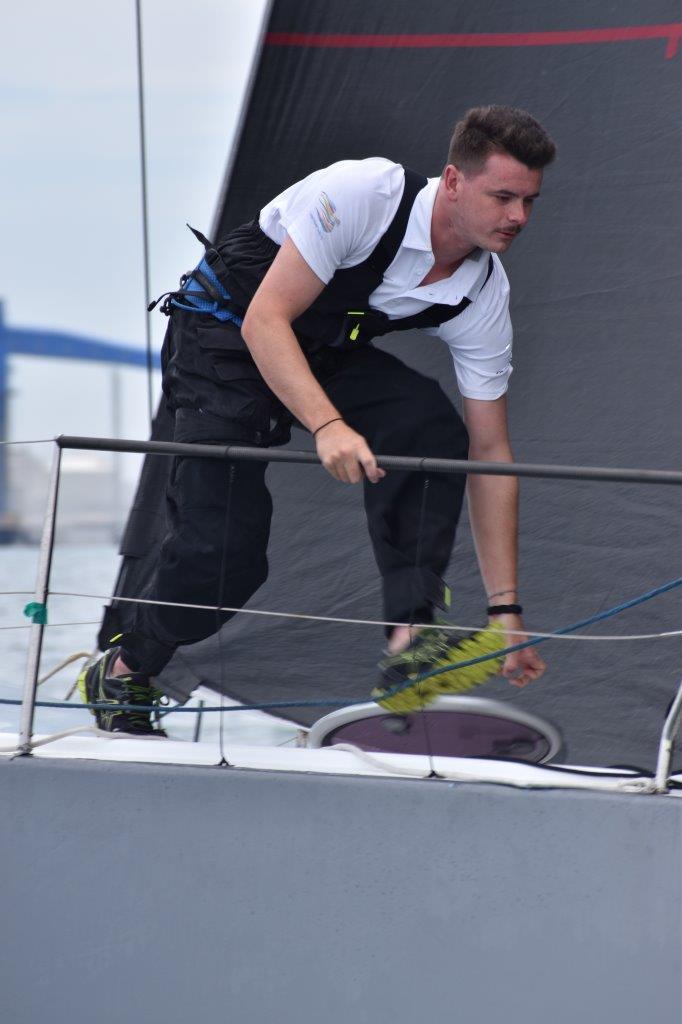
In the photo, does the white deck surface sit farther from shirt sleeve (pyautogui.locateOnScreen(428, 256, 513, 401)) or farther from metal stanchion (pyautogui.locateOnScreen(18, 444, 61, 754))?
shirt sleeve (pyautogui.locateOnScreen(428, 256, 513, 401))

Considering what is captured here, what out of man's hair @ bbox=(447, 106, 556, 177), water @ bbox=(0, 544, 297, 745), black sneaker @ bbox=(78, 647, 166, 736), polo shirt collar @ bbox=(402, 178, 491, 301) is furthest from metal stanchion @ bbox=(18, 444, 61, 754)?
man's hair @ bbox=(447, 106, 556, 177)

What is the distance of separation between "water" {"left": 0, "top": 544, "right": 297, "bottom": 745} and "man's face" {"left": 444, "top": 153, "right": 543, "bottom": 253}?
64cm

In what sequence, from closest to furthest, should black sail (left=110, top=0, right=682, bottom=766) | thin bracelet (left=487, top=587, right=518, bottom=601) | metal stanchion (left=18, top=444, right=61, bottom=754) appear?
metal stanchion (left=18, top=444, right=61, bottom=754)
thin bracelet (left=487, top=587, right=518, bottom=601)
black sail (left=110, top=0, right=682, bottom=766)

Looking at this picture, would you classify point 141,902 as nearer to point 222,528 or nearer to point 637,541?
point 222,528

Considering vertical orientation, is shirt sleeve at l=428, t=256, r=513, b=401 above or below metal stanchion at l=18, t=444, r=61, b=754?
above

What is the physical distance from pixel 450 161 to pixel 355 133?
35.1 inches

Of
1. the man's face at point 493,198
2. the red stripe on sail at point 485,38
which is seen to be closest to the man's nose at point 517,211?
the man's face at point 493,198

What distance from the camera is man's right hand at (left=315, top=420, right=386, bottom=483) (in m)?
1.59

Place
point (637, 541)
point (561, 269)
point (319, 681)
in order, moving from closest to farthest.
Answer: point (319, 681), point (637, 541), point (561, 269)

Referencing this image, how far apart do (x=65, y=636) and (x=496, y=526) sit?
1001 cm

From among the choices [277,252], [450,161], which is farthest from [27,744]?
[450,161]

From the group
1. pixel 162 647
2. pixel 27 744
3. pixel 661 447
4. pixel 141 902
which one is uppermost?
pixel 661 447

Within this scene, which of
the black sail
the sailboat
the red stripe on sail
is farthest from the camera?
the red stripe on sail

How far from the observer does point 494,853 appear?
1585 mm
